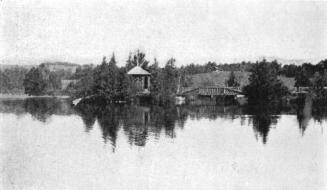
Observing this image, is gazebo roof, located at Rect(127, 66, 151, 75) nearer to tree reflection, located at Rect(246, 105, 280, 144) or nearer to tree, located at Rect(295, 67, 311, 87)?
tree reflection, located at Rect(246, 105, 280, 144)

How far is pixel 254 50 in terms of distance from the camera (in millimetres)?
14172

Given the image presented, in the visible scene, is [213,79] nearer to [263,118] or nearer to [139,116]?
[263,118]

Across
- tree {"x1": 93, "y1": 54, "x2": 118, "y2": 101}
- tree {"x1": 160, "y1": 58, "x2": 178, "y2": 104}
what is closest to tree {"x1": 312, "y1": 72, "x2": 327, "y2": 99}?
tree {"x1": 160, "y1": 58, "x2": 178, "y2": 104}

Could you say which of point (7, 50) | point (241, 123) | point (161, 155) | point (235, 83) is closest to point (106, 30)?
point (7, 50)

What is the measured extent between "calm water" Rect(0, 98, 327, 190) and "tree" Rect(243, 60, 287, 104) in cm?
865

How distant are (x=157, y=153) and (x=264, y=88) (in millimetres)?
17212

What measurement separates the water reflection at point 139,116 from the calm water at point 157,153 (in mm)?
64

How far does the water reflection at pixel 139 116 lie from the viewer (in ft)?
44.3

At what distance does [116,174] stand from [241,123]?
8022 millimetres

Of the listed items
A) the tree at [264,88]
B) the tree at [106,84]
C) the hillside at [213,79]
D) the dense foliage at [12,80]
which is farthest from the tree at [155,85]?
the dense foliage at [12,80]

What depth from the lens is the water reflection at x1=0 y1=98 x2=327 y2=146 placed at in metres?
13.5

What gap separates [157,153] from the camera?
34.9 feet

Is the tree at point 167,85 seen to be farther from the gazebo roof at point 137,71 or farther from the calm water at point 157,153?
the calm water at point 157,153

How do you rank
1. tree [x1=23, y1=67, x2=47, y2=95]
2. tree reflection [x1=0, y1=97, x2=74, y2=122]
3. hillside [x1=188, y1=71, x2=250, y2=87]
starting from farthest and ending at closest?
hillside [x1=188, y1=71, x2=250, y2=87] < tree [x1=23, y1=67, x2=47, y2=95] < tree reflection [x1=0, y1=97, x2=74, y2=122]
